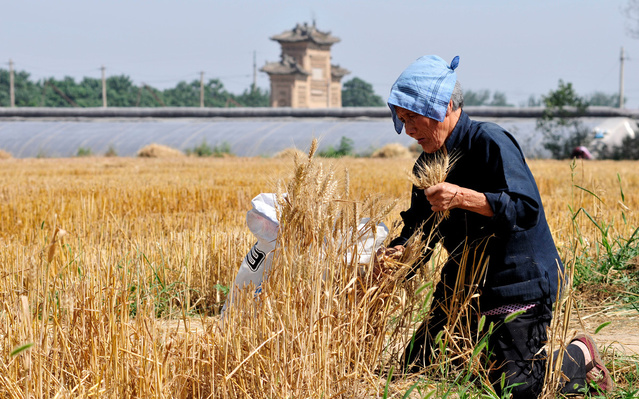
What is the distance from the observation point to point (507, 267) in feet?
8.95

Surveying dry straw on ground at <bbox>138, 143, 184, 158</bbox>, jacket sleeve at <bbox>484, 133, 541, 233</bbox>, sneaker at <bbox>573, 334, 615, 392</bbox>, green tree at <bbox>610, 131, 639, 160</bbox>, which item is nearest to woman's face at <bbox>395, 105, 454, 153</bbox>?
jacket sleeve at <bbox>484, 133, 541, 233</bbox>

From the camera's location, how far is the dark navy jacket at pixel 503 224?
8.51ft

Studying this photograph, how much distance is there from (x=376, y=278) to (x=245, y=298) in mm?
556

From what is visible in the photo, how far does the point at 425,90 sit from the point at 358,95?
75.7m

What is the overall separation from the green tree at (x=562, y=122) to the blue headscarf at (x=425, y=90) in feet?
69.7

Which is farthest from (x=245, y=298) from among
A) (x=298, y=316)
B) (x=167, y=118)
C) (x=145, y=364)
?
(x=167, y=118)

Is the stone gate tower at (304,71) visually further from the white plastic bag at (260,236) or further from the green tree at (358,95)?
the white plastic bag at (260,236)

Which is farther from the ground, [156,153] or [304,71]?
[304,71]

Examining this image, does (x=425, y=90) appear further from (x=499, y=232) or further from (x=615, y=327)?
(x=615, y=327)

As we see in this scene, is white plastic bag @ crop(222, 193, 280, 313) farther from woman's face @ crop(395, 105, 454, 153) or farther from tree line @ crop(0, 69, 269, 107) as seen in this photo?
tree line @ crop(0, 69, 269, 107)

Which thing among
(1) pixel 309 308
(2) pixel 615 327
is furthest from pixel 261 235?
(2) pixel 615 327

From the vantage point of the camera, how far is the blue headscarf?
2.62 metres

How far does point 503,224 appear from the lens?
103 inches

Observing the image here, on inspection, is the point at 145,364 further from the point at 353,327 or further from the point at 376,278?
the point at 376,278
